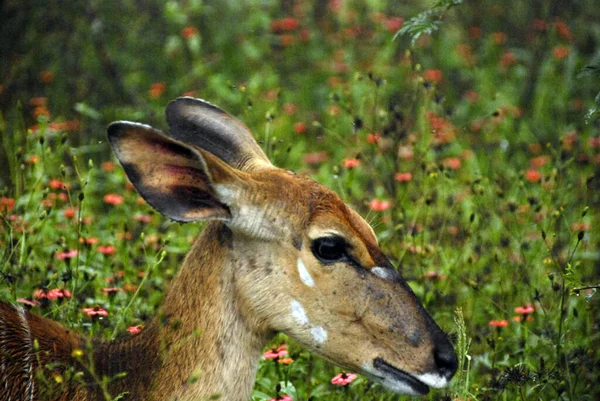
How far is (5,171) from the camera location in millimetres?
6840

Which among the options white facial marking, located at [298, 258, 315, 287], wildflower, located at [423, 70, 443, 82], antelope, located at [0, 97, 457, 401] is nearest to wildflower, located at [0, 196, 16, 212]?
antelope, located at [0, 97, 457, 401]

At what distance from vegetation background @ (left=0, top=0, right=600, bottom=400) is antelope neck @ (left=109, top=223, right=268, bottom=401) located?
369 millimetres

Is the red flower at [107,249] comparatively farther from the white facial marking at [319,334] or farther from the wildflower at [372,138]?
the white facial marking at [319,334]

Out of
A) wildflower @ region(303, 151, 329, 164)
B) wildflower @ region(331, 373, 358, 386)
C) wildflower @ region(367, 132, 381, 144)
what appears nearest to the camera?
wildflower @ region(331, 373, 358, 386)

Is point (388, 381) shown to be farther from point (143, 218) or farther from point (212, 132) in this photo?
point (143, 218)

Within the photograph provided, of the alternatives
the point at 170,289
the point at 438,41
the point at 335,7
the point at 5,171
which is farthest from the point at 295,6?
the point at 170,289

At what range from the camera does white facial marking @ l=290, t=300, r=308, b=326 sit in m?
3.71

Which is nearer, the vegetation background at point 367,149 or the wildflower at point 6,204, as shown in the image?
the vegetation background at point 367,149

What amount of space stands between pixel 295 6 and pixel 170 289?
246 inches

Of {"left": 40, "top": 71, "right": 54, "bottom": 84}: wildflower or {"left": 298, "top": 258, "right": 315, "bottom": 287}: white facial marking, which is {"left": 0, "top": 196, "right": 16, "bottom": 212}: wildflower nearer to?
{"left": 298, "top": 258, "right": 315, "bottom": 287}: white facial marking

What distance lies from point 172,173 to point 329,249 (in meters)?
0.61

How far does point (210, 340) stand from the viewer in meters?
3.71

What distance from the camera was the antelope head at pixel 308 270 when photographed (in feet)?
11.8

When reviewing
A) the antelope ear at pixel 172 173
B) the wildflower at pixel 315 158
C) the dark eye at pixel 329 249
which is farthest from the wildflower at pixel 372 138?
the antelope ear at pixel 172 173
